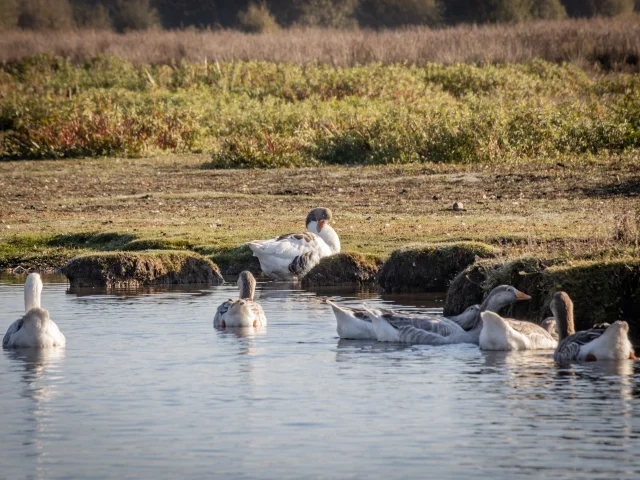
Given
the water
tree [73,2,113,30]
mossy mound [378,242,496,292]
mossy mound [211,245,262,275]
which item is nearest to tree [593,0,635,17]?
tree [73,2,113,30]

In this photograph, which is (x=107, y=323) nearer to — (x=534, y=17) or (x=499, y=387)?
(x=499, y=387)

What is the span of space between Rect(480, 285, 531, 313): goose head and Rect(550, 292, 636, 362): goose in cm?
99

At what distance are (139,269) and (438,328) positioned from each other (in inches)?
274

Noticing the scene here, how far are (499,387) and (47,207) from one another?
17.5m

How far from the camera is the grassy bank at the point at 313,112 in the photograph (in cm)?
3238

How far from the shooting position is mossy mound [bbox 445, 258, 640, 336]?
1397 centimetres

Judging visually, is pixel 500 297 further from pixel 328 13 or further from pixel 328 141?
pixel 328 13

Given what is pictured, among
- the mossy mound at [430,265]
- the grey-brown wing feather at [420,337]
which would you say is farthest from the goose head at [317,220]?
the grey-brown wing feather at [420,337]

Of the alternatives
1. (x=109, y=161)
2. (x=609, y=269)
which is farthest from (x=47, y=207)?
(x=609, y=269)

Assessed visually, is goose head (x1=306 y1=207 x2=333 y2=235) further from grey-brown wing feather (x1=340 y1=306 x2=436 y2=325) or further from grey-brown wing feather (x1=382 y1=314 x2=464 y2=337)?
grey-brown wing feather (x1=382 y1=314 x2=464 y2=337)

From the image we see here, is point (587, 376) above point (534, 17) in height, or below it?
below

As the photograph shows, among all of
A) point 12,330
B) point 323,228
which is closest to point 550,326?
point 12,330

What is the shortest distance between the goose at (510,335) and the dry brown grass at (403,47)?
37.1 metres

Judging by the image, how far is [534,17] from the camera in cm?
7481
